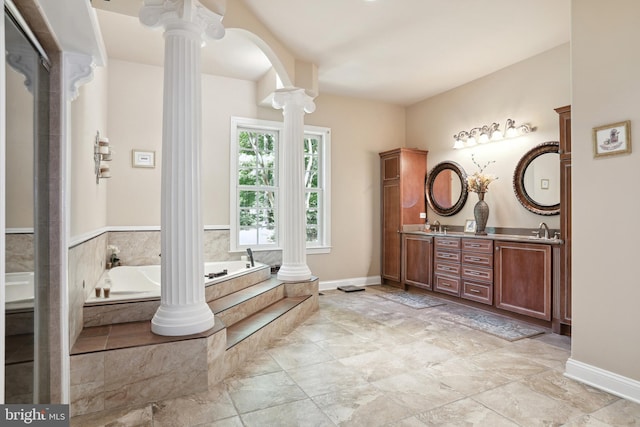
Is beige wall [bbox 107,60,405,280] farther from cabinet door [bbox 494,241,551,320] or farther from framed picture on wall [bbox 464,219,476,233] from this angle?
cabinet door [bbox 494,241,551,320]

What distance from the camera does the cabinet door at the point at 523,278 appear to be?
144 inches

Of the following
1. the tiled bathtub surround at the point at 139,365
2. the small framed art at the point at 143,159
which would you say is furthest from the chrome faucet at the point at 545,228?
the small framed art at the point at 143,159

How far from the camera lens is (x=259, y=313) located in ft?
11.8

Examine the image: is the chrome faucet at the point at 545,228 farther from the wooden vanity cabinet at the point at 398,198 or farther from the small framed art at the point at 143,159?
the small framed art at the point at 143,159

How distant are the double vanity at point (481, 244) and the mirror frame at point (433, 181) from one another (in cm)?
1

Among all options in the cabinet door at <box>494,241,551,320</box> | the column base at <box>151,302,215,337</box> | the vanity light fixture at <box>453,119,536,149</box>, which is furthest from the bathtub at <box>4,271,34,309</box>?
the vanity light fixture at <box>453,119,536,149</box>

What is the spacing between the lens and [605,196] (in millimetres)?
2424

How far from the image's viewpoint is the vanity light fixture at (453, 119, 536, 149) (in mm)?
4473

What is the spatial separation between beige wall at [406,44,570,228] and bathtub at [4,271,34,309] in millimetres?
4634

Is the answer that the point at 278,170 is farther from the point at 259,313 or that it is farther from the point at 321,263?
the point at 259,313

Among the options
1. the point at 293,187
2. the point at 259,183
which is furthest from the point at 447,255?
the point at 259,183

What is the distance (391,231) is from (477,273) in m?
1.69

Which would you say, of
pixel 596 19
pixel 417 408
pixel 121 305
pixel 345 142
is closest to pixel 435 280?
pixel 345 142

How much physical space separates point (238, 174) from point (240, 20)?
7.18 feet
